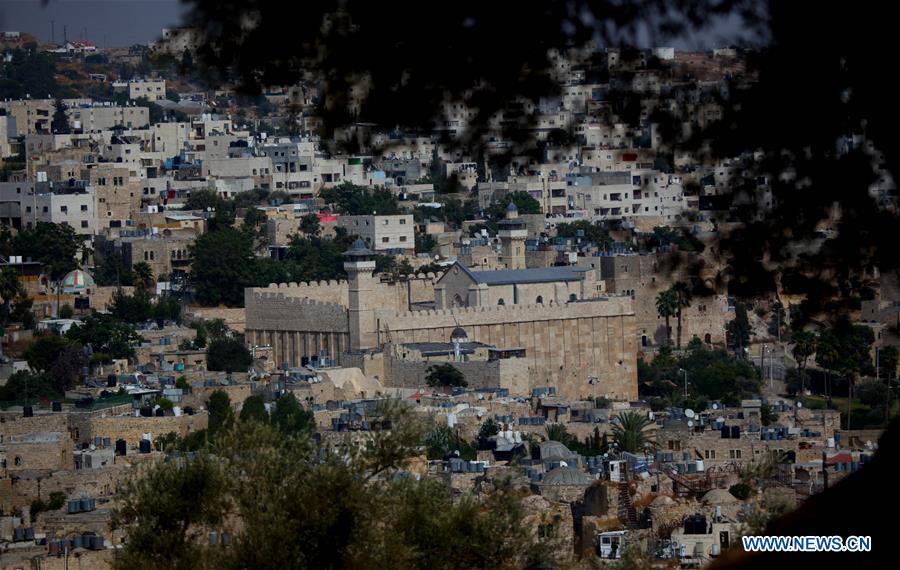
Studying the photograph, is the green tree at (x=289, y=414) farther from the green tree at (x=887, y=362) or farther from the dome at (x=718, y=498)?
the green tree at (x=887, y=362)

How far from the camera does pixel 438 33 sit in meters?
9.34

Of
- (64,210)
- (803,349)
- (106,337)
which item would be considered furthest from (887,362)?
(64,210)

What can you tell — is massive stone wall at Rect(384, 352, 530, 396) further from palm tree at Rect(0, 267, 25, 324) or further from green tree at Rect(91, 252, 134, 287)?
green tree at Rect(91, 252, 134, 287)

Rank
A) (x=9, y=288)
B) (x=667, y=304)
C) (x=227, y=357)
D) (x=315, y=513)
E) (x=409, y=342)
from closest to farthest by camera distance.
Answer: (x=315, y=513)
(x=227, y=357)
(x=409, y=342)
(x=9, y=288)
(x=667, y=304)

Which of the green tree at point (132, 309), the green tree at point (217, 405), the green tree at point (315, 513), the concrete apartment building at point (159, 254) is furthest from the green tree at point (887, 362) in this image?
the green tree at point (315, 513)

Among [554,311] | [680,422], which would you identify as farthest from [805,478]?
[554,311]

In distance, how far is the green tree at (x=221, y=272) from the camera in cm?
6475

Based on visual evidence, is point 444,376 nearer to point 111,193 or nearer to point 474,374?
point 474,374

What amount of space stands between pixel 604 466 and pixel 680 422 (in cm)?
768

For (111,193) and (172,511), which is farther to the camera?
(111,193)

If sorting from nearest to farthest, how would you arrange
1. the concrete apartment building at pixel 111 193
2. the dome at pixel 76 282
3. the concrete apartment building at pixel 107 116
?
1. the dome at pixel 76 282
2. the concrete apartment building at pixel 111 193
3. the concrete apartment building at pixel 107 116

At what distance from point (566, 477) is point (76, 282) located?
33.3m

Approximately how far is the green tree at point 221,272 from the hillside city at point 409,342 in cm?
8

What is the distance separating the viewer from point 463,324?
183ft
